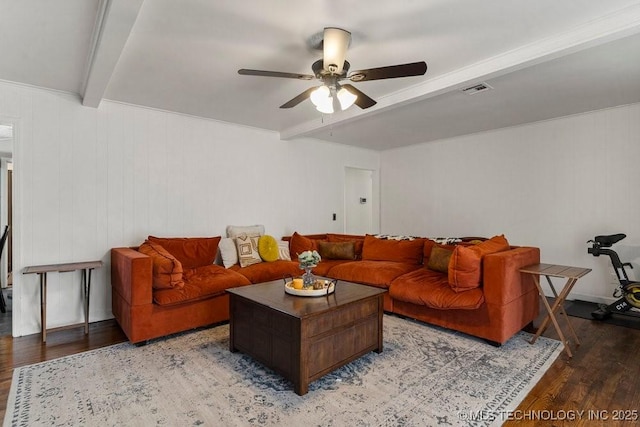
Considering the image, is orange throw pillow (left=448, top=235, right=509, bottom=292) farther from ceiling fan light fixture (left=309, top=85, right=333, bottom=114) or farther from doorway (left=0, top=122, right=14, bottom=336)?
doorway (left=0, top=122, right=14, bottom=336)

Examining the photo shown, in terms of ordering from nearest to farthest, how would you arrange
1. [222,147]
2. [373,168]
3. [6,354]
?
[6,354] < [222,147] < [373,168]

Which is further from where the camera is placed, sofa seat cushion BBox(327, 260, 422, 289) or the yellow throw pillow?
the yellow throw pillow

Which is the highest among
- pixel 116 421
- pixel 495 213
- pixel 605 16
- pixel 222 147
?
pixel 605 16

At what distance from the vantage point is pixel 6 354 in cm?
276

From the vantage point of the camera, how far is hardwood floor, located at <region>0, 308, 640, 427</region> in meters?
1.95

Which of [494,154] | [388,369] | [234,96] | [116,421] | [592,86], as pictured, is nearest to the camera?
[116,421]

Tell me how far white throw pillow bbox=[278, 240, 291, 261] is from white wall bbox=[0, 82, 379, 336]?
49 centimetres

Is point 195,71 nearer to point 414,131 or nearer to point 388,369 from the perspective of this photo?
point 388,369

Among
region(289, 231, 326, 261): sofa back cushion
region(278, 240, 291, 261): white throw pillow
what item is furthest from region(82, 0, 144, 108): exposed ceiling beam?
region(289, 231, 326, 261): sofa back cushion

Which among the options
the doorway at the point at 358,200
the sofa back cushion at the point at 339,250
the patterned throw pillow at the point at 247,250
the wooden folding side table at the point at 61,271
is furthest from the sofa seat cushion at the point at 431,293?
the doorway at the point at 358,200

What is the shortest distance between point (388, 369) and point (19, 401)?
2.44 meters

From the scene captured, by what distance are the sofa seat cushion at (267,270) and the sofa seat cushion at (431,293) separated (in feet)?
4.14

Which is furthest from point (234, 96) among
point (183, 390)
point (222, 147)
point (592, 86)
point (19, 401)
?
point (592, 86)

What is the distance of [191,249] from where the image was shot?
3.79m
